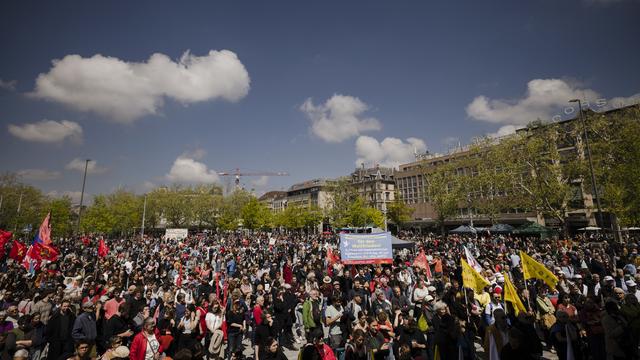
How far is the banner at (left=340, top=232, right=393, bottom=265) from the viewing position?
50.1 ft

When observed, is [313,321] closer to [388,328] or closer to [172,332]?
[388,328]

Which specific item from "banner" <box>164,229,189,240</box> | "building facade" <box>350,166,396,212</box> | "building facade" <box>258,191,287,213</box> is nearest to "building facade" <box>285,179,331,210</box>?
"building facade" <box>258,191,287,213</box>

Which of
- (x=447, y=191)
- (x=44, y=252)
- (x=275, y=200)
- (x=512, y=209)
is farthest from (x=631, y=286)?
(x=275, y=200)

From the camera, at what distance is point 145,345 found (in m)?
6.23

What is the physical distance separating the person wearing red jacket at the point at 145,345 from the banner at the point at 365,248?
32.2 ft

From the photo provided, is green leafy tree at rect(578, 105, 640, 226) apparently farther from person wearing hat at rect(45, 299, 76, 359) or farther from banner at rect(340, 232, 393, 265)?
person wearing hat at rect(45, 299, 76, 359)

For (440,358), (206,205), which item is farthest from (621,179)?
(206,205)

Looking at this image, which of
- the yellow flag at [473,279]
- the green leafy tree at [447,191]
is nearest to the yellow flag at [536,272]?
the yellow flag at [473,279]

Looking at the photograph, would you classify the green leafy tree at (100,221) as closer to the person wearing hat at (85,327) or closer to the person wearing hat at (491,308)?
the person wearing hat at (85,327)

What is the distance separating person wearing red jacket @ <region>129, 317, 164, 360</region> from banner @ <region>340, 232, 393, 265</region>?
980 centimetres

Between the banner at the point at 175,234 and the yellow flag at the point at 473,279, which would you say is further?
the banner at the point at 175,234

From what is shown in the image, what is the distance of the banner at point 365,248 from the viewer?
15270 mm

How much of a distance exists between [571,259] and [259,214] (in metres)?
59.0

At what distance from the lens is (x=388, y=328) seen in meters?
6.97
